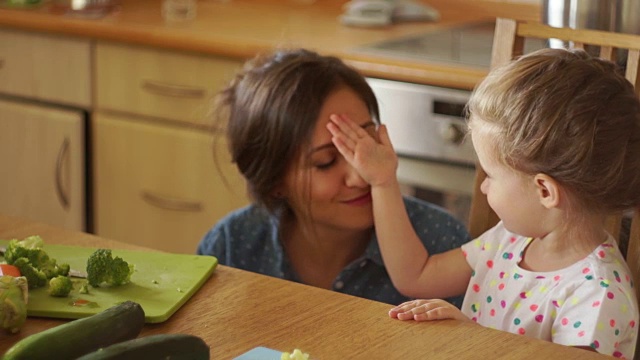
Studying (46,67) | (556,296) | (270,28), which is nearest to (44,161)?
(46,67)

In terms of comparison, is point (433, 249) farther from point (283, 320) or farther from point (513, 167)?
point (283, 320)

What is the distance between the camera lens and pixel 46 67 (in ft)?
9.52

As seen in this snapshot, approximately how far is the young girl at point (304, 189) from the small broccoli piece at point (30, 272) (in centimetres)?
58

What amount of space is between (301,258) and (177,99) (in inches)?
36.9

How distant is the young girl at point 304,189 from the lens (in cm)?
172

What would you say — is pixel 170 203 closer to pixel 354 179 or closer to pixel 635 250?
pixel 354 179

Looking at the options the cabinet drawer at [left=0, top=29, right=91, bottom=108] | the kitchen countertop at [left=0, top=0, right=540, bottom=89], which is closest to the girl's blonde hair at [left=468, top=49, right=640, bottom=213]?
the kitchen countertop at [left=0, top=0, right=540, bottom=89]

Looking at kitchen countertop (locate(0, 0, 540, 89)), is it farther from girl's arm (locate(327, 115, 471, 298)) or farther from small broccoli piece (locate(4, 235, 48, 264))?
small broccoli piece (locate(4, 235, 48, 264))

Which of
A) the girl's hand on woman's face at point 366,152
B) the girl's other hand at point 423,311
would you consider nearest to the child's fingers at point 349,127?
the girl's hand on woman's face at point 366,152

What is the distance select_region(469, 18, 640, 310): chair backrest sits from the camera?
58.6 inches

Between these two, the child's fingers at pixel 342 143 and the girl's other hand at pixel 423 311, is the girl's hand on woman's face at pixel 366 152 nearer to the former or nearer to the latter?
the child's fingers at pixel 342 143

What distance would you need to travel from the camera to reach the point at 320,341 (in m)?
1.12

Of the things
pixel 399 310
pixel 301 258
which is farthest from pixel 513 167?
pixel 301 258

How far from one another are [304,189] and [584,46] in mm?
477
